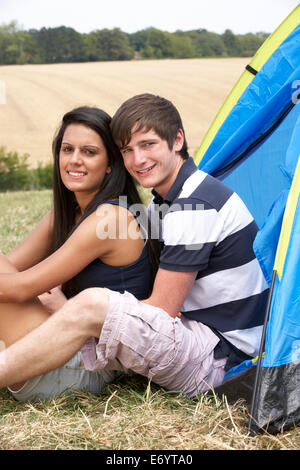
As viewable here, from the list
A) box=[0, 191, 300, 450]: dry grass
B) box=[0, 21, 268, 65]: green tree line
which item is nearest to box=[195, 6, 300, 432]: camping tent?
box=[0, 191, 300, 450]: dry grass

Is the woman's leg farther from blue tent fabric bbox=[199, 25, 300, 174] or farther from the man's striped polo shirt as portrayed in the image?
blue tent fabric bbox=[199, 25, 300, 174]

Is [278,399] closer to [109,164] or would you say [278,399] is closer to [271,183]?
[109,164]

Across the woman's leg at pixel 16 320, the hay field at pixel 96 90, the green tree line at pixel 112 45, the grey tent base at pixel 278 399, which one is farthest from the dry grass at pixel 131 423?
the green tree line at pixel 112 45

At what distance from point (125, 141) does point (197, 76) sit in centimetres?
3350

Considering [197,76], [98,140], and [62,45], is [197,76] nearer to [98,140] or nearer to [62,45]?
[62,45]

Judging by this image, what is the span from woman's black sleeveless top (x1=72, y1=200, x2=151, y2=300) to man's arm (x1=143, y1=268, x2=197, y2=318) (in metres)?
0.30

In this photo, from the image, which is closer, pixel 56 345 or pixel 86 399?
pixel 56 345

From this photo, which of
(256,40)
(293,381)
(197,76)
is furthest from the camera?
(256,40)

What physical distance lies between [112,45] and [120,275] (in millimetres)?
44559

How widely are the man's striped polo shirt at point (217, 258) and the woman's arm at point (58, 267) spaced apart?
31 centimetres

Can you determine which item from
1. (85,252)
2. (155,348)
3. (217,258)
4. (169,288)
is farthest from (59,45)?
(155,348)

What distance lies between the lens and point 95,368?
7.41ft

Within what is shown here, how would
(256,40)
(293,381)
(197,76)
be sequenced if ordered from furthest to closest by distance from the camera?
1. (256,40)
2. (197,76)
3. (293,381)

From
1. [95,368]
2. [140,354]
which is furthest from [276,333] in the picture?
[95,368]
